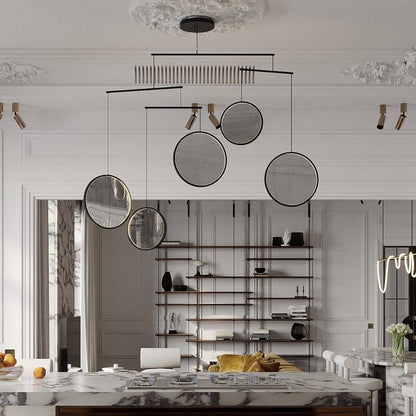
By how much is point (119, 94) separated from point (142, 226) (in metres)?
1.20

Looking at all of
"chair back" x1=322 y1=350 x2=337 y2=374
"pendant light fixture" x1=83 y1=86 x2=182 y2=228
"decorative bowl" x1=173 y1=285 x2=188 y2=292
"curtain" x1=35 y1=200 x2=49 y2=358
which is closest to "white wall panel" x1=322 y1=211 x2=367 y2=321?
"decorative bowl" x1=173 y1=285 x2=188 y2=292

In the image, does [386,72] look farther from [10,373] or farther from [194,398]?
[10,373]

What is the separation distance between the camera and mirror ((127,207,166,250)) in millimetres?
5609

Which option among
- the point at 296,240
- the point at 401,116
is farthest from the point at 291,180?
the point at 296,240

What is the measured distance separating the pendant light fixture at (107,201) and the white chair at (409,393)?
2.95 meters

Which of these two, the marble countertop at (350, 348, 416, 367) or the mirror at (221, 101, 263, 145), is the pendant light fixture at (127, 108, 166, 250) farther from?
the marble countertop at (350, 348, 416, 367)

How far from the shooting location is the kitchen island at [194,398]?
432 cm

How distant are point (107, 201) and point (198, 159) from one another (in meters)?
0.87

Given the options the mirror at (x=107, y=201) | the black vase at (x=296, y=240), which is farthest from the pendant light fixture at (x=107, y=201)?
the black vase at (x=296, y=240)

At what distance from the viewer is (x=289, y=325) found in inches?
403

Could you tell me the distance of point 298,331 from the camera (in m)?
10.0

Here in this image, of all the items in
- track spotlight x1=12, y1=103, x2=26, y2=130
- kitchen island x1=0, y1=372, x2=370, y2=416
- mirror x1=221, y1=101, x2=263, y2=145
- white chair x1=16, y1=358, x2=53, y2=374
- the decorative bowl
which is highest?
track spotlight x1=12, y1=103, x2=26, y2=130

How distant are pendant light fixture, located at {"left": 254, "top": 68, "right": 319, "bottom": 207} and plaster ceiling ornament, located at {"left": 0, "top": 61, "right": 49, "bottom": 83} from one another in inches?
82.6

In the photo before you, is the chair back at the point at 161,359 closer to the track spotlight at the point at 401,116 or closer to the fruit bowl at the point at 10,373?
the fruit bowl at the point at 10,373
